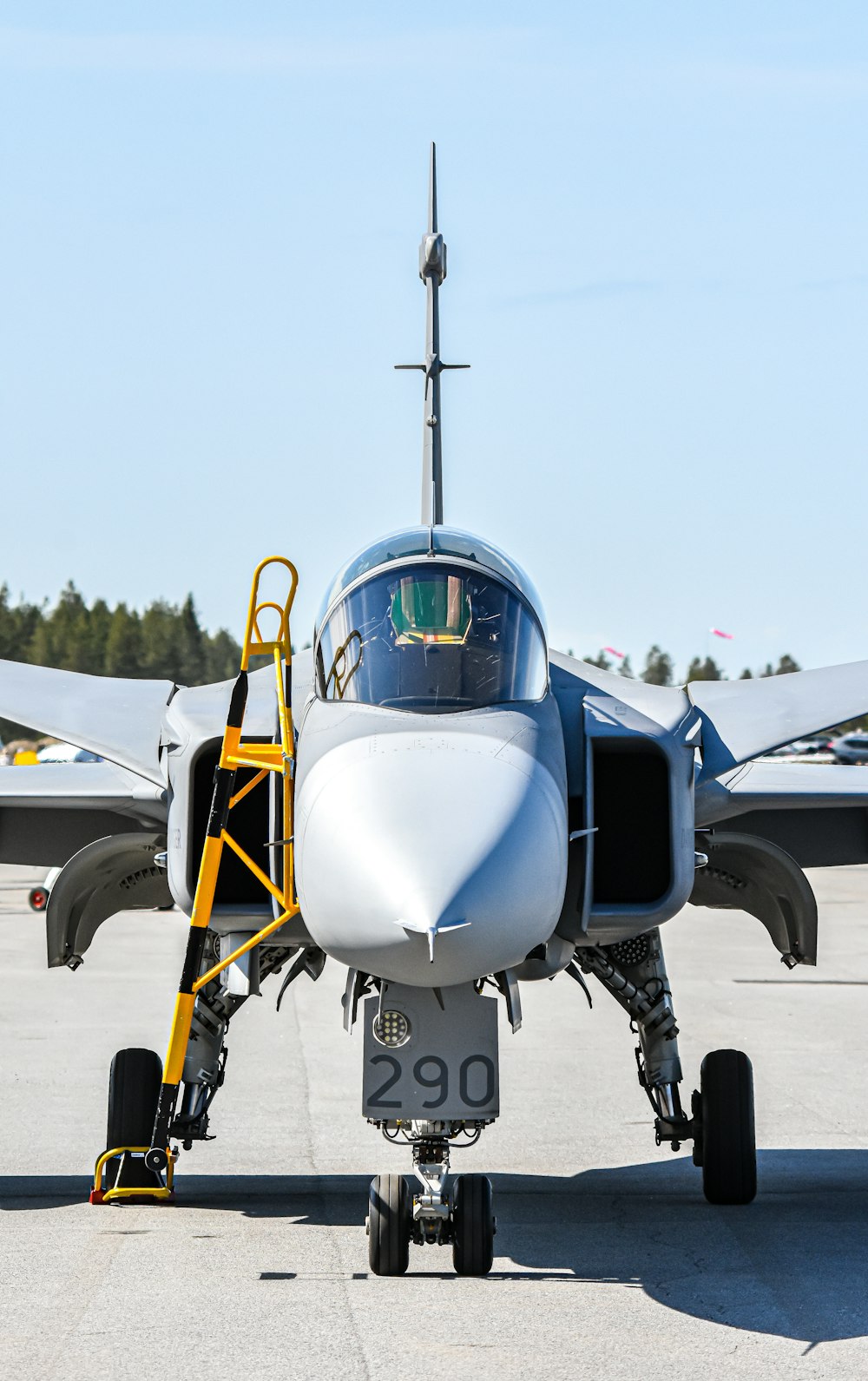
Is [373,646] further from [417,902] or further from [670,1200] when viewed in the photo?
[670,1200]

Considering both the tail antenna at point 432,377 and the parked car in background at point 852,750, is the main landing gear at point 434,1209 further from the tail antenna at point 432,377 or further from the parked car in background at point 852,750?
the parked car in background at point 852,750

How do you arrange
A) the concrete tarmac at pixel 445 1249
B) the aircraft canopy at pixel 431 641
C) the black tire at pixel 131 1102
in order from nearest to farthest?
the concrete tarmac at pixel 445 1249 < the aircraft canopy at pixel 431 641 < the black tire at pixel 131 1102

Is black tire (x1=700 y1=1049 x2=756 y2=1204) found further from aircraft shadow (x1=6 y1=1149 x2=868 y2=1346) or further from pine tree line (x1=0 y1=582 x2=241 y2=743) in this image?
pine tree line (x1=0 y1=582 x2=241 y2=743)

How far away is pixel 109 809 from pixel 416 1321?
321 cm

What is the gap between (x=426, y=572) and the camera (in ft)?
22.8

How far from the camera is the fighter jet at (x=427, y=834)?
5730 millimetres

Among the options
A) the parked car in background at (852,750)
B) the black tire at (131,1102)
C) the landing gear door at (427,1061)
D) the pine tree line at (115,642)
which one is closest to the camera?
the landing gear door at (427,1061)

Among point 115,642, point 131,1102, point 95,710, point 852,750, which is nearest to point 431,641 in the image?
point 95,710

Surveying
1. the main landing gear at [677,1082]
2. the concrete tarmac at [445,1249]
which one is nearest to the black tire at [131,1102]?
the concrete tarmac at [445,1249]

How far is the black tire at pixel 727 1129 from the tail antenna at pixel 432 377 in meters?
4.39

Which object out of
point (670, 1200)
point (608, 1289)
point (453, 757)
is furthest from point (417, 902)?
point (670, 1200)

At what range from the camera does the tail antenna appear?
11555 mm

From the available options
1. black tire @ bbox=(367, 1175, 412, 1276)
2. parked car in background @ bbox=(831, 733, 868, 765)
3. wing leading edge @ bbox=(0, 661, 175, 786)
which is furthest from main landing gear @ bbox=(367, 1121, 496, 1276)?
parked car in background @ bbox=(831, 733, 868, 765)

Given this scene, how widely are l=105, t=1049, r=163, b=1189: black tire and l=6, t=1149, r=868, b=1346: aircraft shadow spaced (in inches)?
13.1
